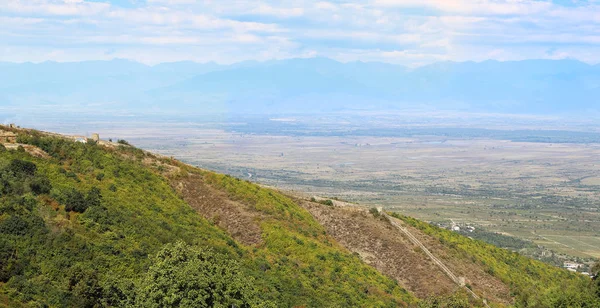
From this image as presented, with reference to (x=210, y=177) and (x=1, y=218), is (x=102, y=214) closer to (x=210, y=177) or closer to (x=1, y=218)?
(x=1, y=218)

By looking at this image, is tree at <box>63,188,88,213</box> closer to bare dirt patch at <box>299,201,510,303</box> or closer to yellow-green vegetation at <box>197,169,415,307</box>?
yellow-green vegetation at <box>197,169,415,307</box>

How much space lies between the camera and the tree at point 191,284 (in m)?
17.5

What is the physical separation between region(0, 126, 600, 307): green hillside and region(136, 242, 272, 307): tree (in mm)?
38

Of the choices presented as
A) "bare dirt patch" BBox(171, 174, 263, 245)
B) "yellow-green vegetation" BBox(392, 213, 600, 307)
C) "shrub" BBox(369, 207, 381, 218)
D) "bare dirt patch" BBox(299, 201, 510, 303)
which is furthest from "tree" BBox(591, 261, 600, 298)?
"bare dirt patch" BBox(171, 174, 263, 245)

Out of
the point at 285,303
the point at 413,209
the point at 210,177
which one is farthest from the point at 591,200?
the point at 285,303

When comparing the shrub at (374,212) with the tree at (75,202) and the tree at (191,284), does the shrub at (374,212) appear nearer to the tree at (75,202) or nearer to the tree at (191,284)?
the tree at (75,202)

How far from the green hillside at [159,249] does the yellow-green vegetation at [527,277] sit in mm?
109

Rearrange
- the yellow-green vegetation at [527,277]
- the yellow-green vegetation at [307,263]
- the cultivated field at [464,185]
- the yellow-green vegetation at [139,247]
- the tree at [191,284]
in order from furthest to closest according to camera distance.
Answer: the cultivated field at [464,185] < the yellow-green vegetation at [527,277] < the yellow-green vegetation at [307,263] < the yellow-green vegetation at [139,247] < the tree at [191,284]

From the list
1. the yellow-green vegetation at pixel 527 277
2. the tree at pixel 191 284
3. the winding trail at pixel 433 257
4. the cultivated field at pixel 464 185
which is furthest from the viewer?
the cultivated field at pixel 464 185

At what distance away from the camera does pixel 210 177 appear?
A: 39.1 m

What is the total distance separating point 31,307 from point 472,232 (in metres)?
77.0

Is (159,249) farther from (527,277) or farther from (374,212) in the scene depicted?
(527,277)

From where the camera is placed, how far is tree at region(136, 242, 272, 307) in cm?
1745

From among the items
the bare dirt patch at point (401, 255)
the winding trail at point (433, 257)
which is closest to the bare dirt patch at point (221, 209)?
the bare dirt patch at point (401, 255)
